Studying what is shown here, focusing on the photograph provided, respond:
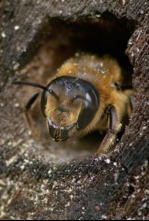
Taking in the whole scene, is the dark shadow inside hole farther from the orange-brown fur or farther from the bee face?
the bee face

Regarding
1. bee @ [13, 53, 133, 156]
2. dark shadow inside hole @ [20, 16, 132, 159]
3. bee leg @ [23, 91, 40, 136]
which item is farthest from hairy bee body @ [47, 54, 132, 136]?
bee leg @ [23, 91, 40, 136]

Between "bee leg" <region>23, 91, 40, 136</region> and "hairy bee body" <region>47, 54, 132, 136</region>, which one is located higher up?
"hairy bee body" <region>47, 54, 132, 136</region>

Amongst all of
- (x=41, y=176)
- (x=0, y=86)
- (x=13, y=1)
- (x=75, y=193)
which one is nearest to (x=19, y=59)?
(x=0, y=86)

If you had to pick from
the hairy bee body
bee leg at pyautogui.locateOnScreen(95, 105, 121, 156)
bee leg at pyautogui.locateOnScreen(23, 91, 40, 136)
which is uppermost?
the hairy bee body

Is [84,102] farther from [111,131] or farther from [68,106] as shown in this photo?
[111,131]

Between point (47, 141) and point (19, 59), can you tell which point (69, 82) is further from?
point (47, 141)

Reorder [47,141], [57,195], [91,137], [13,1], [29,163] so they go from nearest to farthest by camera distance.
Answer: [57,195] < [29,163] < [13,1] < [47,141] < [91,137]

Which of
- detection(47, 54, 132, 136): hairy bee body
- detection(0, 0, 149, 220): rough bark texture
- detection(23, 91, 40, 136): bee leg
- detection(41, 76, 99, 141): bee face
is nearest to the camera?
detection(0, 0, 149, 220): rough bark texture

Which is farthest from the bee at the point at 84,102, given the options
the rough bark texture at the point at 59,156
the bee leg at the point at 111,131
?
the rough bark texture at the point at 59,156

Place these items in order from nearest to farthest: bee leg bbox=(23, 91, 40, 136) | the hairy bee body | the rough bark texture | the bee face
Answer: the rough bark texture
the bee face
the hairy bee body
bee leg bbox=(23, 91, 40, 136)
